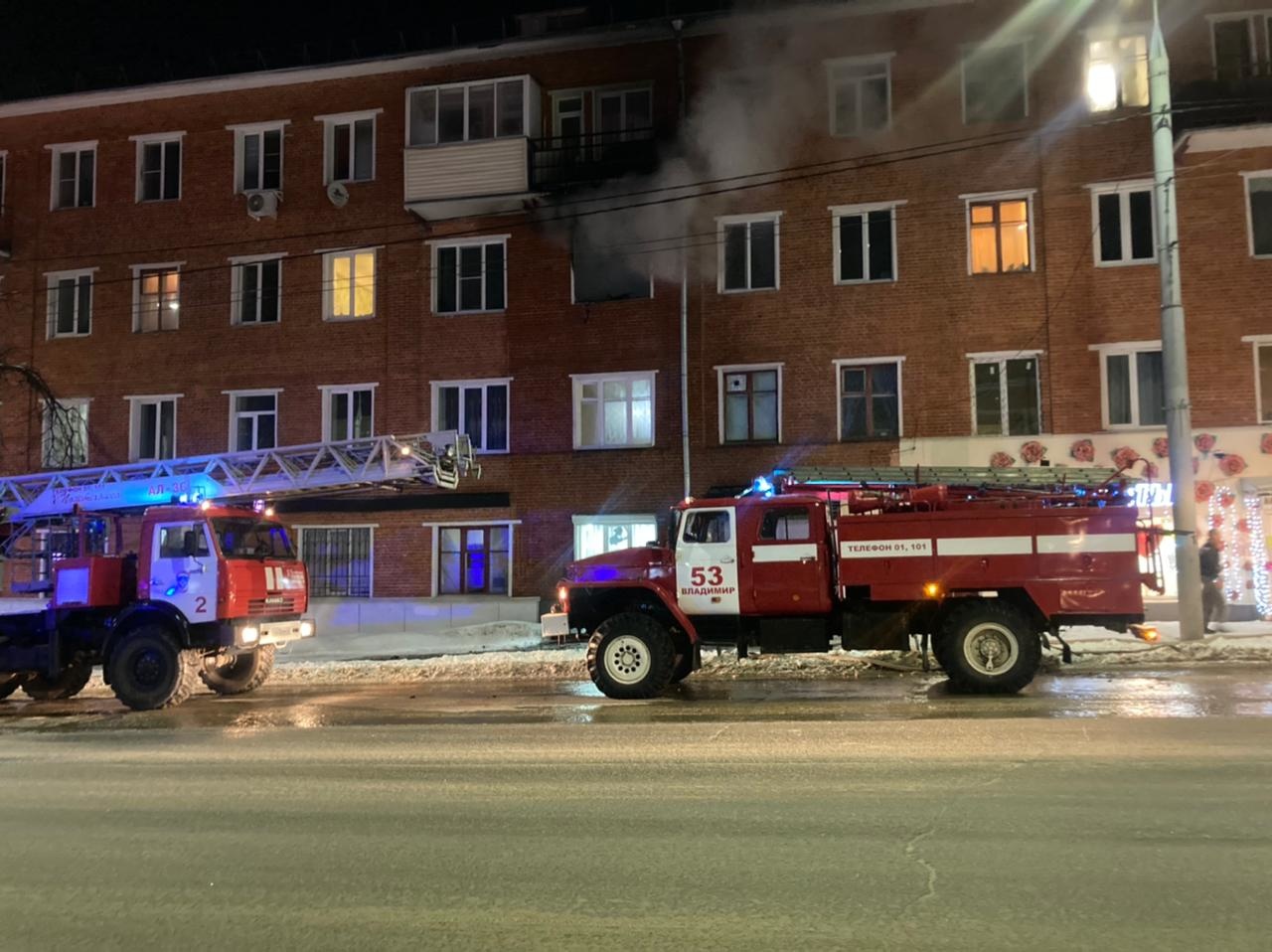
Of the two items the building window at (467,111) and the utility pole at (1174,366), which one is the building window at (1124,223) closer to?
the utility pole at (1174,366)

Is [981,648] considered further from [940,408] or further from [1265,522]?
[1265,522]

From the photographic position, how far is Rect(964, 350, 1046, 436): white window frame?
1811 centimetres

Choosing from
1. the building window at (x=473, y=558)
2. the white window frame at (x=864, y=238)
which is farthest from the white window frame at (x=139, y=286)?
the white window frame at (x=864, y=238)

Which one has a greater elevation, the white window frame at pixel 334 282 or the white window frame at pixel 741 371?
the white window frame at pixel 334 282

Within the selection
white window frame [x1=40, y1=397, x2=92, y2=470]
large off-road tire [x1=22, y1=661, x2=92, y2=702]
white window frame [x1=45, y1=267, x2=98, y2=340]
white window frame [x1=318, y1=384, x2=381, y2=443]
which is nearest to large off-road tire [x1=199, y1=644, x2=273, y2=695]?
large off-road tire [x1=22, y1=661, x2=92, y2=702]

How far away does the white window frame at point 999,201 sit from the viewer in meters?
18.3

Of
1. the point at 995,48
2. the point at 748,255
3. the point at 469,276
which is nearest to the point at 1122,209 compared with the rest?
the point at 995,48

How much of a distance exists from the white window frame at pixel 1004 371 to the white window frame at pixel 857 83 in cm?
495

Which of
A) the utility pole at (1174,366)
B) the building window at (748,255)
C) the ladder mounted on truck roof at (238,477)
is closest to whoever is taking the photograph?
the ladder mounted on truck roof at (238,477)

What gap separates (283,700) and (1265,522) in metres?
16.8

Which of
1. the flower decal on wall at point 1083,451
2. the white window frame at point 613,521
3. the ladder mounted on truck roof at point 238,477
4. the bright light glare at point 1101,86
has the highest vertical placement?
the bright light glare at point 1101,86

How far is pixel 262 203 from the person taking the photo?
21.4 metres

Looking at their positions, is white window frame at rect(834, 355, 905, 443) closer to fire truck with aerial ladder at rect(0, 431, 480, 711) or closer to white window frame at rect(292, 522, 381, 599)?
fire truck with aerial ladder at rect(0, 431, 480, 711)

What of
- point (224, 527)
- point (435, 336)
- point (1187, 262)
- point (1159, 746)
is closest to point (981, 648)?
point (1159, 746)
